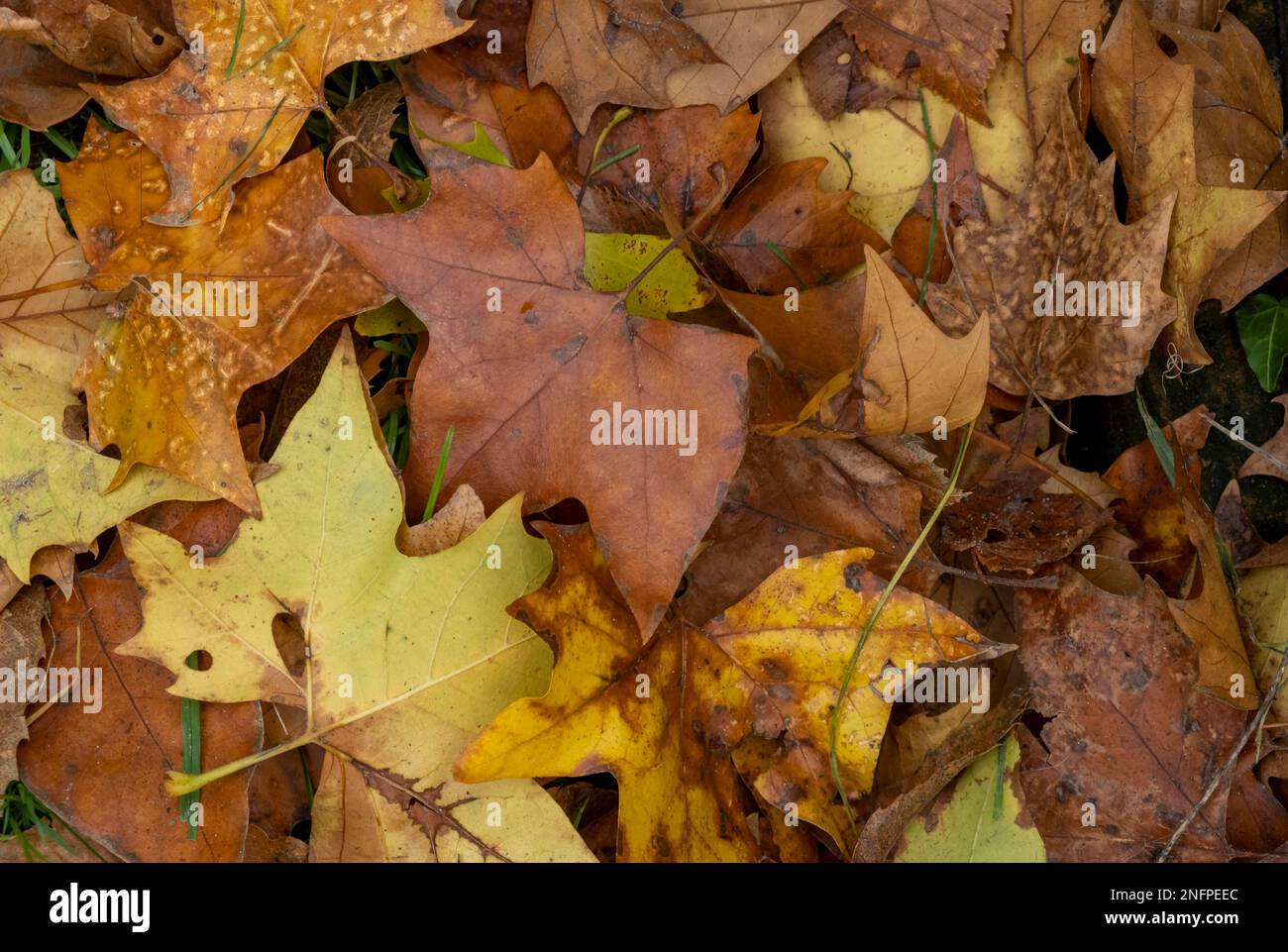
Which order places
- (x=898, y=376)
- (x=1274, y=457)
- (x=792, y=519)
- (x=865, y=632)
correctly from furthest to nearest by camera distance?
1. (x=1274, y=457)
2. (x=792, y=519)
3. (x=865, y=632)
4. (x=898, y=376)

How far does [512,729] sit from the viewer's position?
1723mm

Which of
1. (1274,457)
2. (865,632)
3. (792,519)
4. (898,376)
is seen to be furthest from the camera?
(1274,457)

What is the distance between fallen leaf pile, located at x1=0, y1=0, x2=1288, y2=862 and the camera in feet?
5.92

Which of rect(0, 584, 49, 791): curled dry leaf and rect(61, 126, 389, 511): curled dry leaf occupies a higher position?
rect(61, 126, 389, 511): curled dry leaf

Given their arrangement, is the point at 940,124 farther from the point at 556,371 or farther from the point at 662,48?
the point at 556,371

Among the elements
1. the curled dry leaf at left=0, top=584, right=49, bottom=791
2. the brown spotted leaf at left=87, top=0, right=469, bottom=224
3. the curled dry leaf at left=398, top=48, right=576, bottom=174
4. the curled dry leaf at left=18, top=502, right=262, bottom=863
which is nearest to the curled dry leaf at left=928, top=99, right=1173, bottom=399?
the curled dry leaf at left=398, top=48, right=576, bottom=174

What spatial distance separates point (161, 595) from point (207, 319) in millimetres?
485

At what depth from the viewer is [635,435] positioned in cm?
178

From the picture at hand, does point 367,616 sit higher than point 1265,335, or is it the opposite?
point 1265,335

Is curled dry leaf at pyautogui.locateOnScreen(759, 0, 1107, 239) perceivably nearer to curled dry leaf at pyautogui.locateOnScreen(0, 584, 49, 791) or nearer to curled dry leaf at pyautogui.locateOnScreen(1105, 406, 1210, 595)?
curled dry leaf at pyautogui.locateOnScreen(1105, 406, 1210, 595)

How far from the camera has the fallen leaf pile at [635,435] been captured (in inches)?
71.1

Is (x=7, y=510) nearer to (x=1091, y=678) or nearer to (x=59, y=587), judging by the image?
(x=59, y=587)

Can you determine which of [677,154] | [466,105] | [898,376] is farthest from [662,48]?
[898,376]

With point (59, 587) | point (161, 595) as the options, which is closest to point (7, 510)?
point (59, 587)
